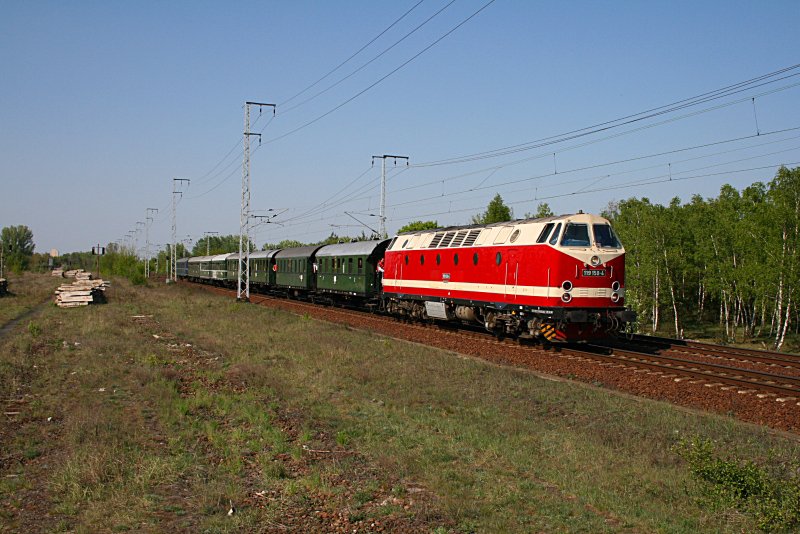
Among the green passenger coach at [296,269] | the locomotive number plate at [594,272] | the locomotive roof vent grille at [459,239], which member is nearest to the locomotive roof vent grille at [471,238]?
the locomotive roof vent grille at [459,239]

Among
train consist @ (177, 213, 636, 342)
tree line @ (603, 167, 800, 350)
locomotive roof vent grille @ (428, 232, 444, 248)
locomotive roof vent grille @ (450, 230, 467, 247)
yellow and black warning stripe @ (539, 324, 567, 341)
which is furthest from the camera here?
tree line @ (603, 167, 800, 350)

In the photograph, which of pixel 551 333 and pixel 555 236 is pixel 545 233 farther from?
pixel 551 333

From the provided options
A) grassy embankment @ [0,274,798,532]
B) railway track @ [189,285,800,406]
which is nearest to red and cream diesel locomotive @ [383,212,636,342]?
railway track @ [189,285,800,406]

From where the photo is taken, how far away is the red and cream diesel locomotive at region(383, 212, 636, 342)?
63.7ft

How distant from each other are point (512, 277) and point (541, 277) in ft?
5.38

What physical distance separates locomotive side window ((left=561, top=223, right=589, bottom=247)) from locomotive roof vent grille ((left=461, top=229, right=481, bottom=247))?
4827 mm

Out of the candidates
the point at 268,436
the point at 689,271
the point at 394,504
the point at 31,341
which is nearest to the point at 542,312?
the point at 268,436

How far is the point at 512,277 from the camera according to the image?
2133cm

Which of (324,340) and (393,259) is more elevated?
(393,259)

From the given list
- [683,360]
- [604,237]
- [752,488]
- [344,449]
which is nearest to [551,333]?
[604,237]

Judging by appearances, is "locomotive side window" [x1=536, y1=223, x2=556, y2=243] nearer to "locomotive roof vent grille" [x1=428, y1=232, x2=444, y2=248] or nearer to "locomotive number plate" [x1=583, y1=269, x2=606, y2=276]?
"locomotive number plate" [x1=583, y1=269, x2=606, y2=276]

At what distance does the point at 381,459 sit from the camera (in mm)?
8805

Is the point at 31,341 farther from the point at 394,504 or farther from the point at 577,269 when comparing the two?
the point at 394,504

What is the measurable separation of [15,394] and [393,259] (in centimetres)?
1935
